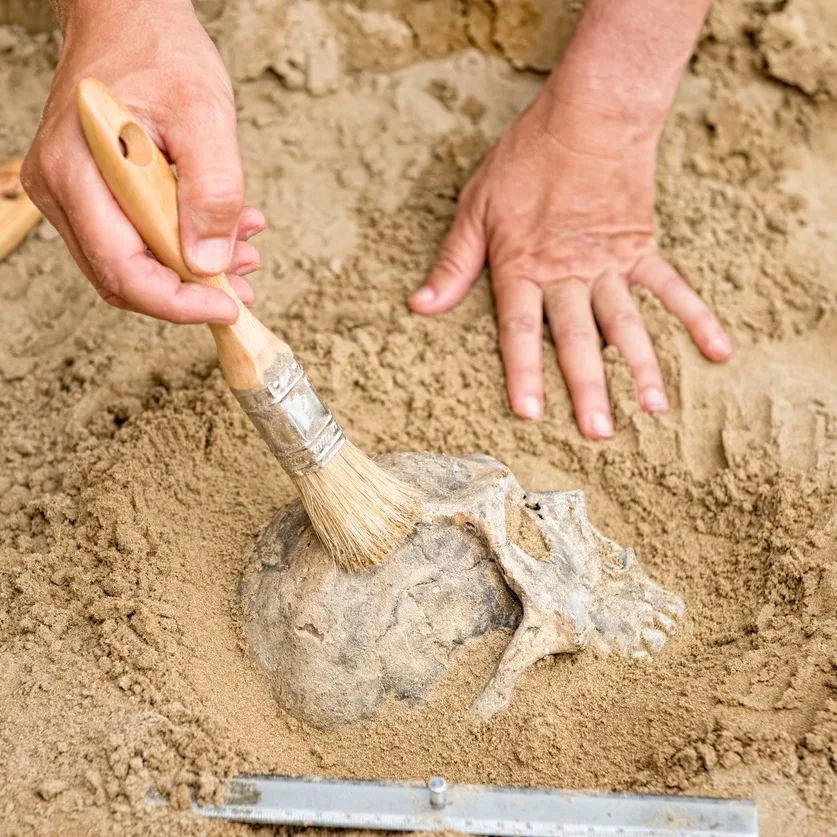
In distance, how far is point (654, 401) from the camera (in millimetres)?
2650

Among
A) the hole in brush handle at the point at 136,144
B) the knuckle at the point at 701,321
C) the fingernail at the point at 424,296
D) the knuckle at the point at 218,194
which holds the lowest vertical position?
the knuckle at the point at 701,321

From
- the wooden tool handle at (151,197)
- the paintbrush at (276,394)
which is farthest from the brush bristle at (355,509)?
the wooden tool handle at (151,197)

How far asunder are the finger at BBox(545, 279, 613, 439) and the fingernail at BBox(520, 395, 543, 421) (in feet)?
0.34

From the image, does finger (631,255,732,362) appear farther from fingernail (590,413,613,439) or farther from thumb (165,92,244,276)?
thumb (165,92,244,276)

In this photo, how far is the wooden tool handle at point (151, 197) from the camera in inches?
60.1

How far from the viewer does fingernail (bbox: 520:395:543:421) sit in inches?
104

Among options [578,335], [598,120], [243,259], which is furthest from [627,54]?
[243,259]

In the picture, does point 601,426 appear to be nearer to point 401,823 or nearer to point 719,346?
point 719,346

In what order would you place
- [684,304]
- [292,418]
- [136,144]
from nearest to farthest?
[136,144], [292,418], [684,304]

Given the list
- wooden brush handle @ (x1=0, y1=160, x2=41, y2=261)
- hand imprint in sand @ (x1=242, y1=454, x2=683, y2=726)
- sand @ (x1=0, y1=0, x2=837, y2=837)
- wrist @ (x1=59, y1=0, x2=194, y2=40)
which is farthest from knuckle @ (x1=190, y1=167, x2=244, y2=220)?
wooden brush handle @ (x1=0, y1=160, x2=41, y2=261)

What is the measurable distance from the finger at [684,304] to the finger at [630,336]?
0.27 ft

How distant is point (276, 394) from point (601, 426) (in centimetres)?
114

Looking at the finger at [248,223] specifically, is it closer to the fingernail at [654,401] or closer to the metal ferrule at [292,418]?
the metal ferrule at [292,418]

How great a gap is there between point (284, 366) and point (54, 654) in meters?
0.79
